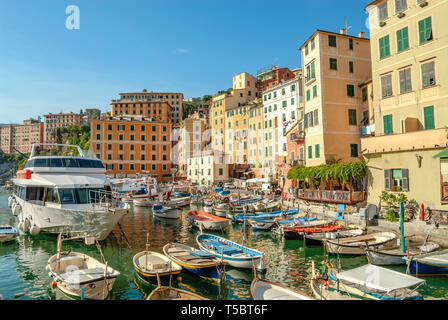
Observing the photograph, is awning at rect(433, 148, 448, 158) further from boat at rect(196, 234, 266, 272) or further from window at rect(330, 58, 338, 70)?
window at rect(330, 58, 338, 70)

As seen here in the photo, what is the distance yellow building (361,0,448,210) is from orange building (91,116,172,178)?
57.6 metres

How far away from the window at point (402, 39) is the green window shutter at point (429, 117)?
5584mm

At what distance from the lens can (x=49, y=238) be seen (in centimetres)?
2389

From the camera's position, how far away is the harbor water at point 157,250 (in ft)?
44.3

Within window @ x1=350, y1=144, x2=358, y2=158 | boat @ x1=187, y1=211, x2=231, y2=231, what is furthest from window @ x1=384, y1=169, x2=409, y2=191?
boat @ x1=187, y1=211, x2=231, y2=231

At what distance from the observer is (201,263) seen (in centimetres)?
1481

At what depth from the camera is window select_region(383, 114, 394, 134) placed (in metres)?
26.1

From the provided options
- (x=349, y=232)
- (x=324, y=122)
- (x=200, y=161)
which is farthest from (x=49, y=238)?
(x=200, y=161)

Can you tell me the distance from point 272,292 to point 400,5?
26374 mm

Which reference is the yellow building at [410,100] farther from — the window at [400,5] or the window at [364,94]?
the window at [364,94]

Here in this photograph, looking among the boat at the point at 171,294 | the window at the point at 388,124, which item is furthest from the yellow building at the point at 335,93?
the boat at the point at 171,294

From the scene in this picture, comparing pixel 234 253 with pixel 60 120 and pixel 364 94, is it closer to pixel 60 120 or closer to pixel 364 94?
pixel 364 94
